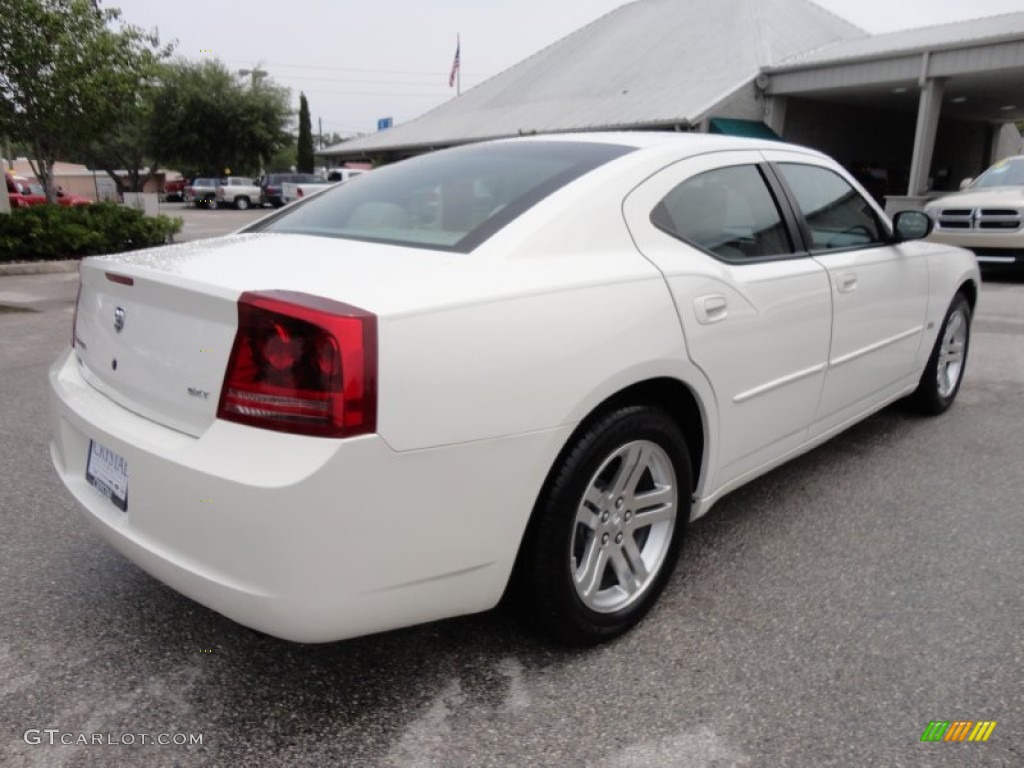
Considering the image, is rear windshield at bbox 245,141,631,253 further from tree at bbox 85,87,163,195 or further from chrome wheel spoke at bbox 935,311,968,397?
tree at bbox 85,87,163,195

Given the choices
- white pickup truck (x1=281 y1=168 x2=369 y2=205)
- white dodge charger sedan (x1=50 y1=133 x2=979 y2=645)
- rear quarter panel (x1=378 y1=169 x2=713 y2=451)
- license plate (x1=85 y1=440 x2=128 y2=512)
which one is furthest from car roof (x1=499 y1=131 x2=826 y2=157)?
white pickup truck (x1=281 y1=168 x2=369 y2=205)

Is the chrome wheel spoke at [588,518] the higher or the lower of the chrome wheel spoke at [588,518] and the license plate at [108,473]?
the lower

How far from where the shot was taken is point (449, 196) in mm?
2686

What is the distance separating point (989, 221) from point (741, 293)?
10.7 metres

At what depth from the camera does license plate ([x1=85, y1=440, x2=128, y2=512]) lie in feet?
6.87

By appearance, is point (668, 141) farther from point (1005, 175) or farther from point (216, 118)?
point (216, 118)

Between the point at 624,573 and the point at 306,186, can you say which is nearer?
the point at 624,573

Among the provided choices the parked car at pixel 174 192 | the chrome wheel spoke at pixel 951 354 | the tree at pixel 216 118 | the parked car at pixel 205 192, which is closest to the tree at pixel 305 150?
the parked car at pixel 174 192

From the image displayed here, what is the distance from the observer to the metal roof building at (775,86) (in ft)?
62.1

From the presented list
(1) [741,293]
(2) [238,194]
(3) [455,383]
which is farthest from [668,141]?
(2) [238,194]

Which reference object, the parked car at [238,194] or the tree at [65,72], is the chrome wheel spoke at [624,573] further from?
the parked car at [238,194]

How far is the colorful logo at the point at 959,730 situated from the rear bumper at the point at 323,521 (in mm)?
1170

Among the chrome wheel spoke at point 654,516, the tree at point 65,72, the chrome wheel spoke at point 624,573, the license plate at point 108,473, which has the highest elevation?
the tree at point 65,72

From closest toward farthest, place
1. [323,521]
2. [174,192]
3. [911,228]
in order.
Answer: [323,521] → [911,228] → [174,192]
